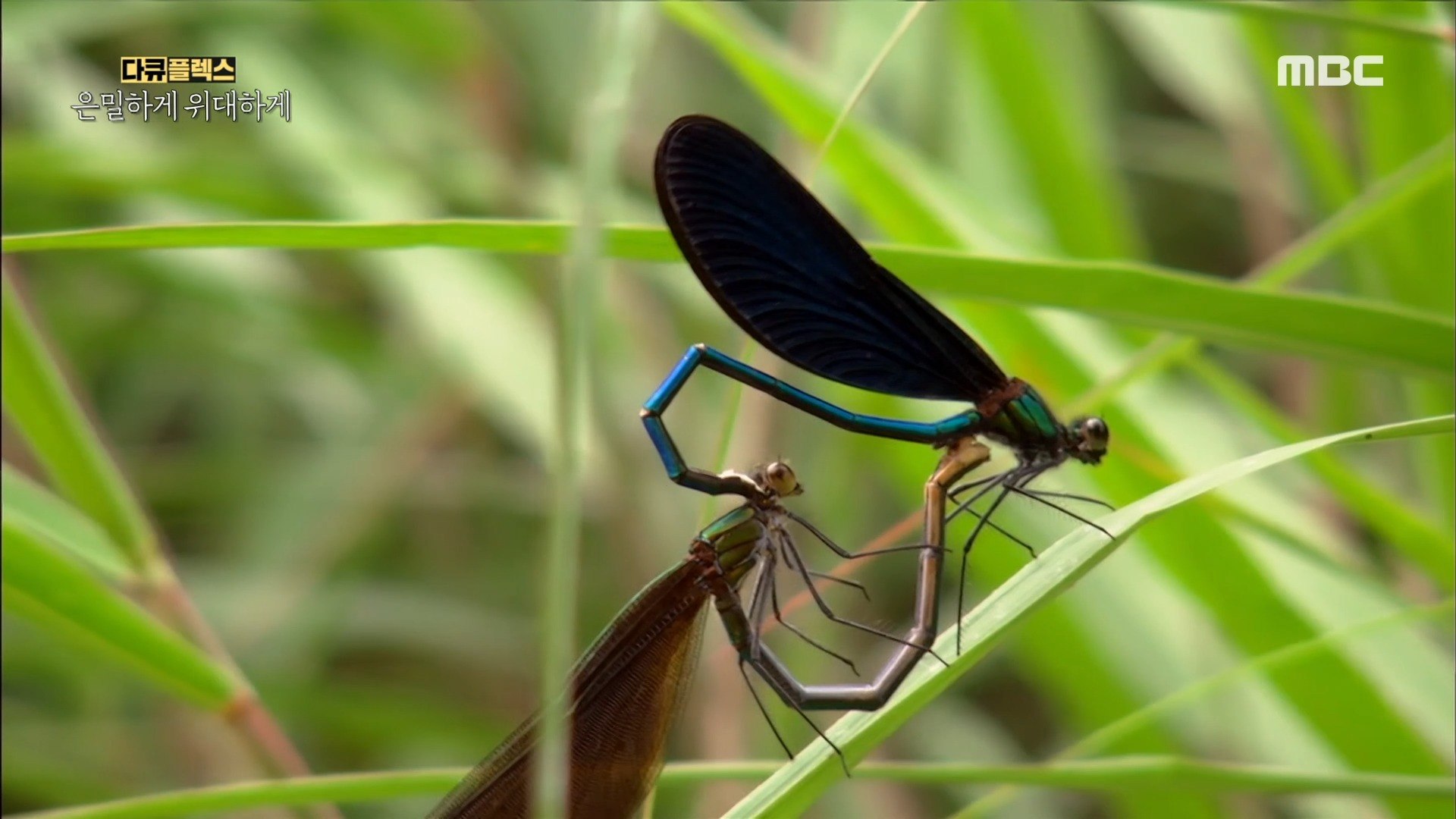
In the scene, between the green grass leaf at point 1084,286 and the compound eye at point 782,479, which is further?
the compound eye at point 782,479

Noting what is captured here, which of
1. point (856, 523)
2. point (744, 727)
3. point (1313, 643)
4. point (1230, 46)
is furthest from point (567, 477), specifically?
point (1230, 46)

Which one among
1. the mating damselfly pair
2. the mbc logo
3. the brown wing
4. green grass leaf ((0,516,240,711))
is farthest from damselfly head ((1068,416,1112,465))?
green grass leaf ((0,516,240,711))

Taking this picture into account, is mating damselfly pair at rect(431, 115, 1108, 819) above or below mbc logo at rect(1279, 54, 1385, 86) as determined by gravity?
below

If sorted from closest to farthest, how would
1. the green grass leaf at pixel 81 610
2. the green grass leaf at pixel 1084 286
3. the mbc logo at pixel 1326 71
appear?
the green grass leaf at pixel 1084 286, the green grass leaf at pixel 81 610, the mbc logo at pixel 1326 71

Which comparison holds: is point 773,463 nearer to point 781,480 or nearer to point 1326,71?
point 781,480

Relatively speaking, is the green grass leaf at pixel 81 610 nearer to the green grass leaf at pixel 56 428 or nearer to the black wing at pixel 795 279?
the green grass leaf at pixel 56 428

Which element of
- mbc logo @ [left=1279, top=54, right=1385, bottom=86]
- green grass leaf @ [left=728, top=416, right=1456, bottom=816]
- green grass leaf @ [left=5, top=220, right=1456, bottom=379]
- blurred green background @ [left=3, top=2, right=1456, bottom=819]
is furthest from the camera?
blurred green background @ [left=3, top=2, right=1456, bottom=819]

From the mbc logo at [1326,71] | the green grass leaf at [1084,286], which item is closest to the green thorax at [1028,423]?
the green grass leaf at [1084,286]

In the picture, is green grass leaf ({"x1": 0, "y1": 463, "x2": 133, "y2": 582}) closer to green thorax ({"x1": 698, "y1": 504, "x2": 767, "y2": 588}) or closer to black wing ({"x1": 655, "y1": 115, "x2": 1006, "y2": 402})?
green thorax ({"x1": 698, "y1": 504, "x2": 767, "y2": 588})

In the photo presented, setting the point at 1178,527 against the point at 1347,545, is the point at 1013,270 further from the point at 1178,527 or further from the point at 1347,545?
the point at 1347,545

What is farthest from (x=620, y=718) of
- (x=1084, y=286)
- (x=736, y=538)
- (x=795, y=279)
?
(x=1084, y=286)
